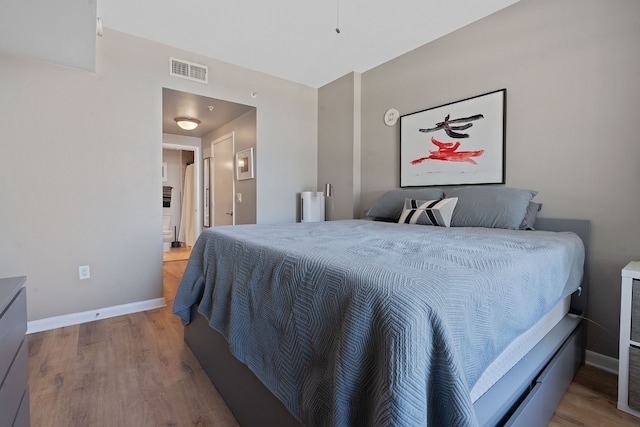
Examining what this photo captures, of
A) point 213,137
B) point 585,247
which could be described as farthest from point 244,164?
point 585,247

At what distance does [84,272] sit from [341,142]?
292 cm

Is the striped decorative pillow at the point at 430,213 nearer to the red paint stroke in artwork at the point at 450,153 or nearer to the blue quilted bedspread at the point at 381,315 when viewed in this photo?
the red paint stroke in artwork at the point at 450,153

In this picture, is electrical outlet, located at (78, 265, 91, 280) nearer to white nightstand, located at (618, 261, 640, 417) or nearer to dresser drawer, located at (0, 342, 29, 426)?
dresser drawer, located at (0, 342, 29, 426)

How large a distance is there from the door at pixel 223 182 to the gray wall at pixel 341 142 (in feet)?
4.35

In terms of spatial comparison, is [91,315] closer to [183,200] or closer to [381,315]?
[381,315]

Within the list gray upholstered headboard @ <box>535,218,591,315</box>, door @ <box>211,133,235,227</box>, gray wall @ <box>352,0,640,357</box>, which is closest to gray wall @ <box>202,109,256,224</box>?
door @ <box>211,133,235,227</box>

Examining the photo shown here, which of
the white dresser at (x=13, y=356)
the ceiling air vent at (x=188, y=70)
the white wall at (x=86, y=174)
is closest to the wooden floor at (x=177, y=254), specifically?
the white wall at (x=86, y=174)

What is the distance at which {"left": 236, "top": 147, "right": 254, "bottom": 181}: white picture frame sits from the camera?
370cm

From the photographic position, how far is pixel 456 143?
2637mm

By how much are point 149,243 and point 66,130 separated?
114 cm

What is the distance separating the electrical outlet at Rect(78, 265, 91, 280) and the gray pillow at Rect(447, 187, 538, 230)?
306 centimetres

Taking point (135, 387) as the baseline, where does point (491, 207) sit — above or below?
above

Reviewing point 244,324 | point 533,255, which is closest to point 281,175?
point 244,324

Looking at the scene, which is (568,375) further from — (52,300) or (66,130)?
(66,130)
